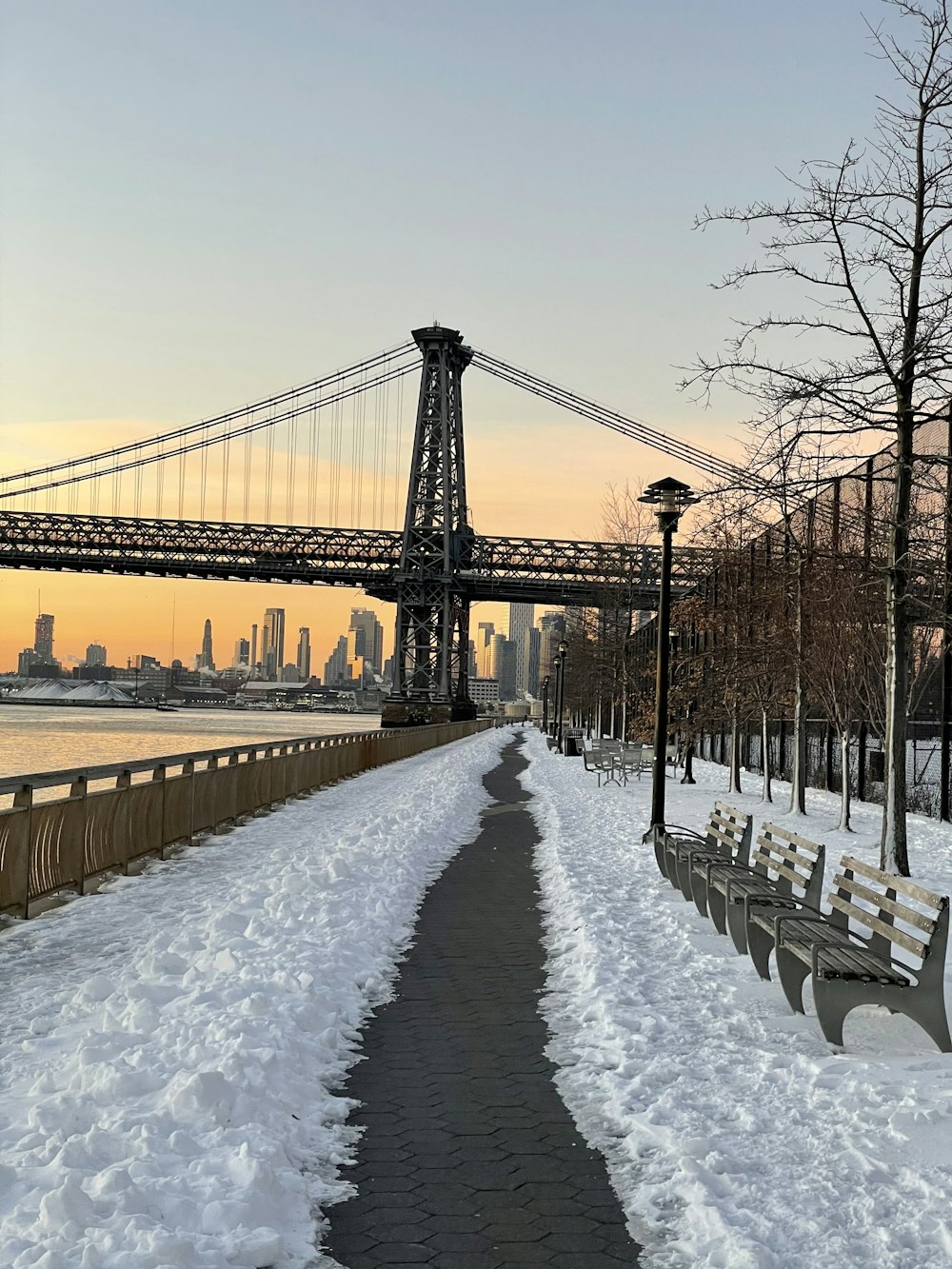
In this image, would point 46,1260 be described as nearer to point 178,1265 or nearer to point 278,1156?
point 178,1265

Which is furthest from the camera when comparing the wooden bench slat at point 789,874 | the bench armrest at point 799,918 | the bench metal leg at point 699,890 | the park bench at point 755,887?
the bench metal leg at point 699,890

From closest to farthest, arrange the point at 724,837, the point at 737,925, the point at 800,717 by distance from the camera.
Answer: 1. the point at 737,925
2. the point at 724,837
3. the point at 800,717

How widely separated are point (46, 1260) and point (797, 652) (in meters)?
15.9

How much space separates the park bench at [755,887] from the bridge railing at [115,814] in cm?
510

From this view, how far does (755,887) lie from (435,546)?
218 ft

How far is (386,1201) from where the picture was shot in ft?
13.7

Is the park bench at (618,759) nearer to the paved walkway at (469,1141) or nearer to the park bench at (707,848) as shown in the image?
the park bench at (707,848)

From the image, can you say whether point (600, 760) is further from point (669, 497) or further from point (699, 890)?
point (699, 890)

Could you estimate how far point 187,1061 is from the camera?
5223 millimetres

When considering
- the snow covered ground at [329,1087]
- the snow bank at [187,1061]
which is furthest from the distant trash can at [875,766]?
the snow bank at [187,1061]

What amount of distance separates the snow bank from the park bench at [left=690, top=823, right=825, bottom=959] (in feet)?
7.72

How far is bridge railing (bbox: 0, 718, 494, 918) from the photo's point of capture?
869 centimetres

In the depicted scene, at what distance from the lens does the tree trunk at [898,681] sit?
1195 cm

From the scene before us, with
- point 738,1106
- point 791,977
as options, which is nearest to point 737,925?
point 791,977
